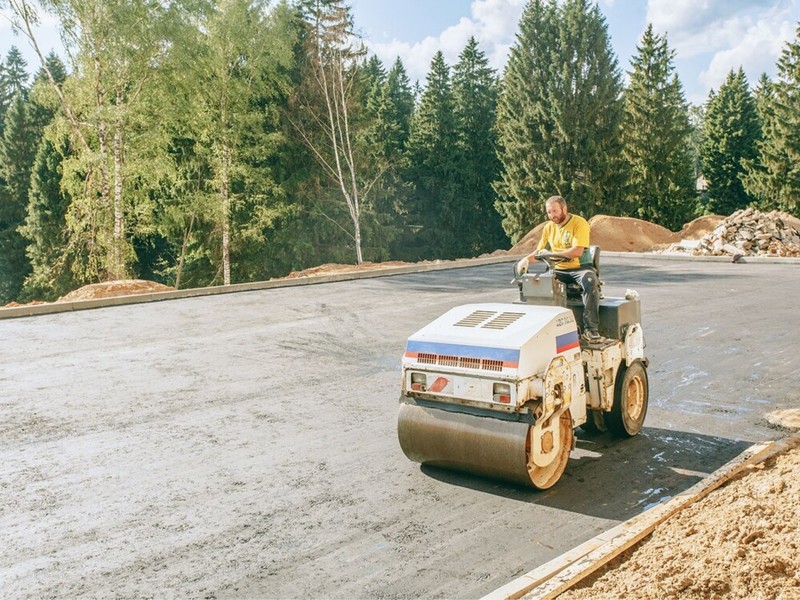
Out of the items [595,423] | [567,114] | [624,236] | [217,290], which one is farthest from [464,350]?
[567,114]

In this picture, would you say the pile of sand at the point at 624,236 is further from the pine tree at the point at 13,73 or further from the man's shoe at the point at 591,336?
the pine tree at the point at 13,73

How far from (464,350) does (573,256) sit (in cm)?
164

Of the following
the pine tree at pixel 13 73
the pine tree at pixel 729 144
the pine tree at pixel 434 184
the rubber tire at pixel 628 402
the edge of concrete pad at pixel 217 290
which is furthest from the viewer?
the pine tree at pixel 13 73

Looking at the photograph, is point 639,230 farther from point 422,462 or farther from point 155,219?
point 422,462

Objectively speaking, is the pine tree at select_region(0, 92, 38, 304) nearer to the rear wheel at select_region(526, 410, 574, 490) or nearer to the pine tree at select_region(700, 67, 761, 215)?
the pine tree at select_region(700, 67, 761, 215)

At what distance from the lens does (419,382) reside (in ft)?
17.6

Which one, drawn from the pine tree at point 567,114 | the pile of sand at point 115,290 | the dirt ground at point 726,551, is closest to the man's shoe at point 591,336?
the dirt ground at point 726,551

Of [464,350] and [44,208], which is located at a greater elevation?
[44,208]

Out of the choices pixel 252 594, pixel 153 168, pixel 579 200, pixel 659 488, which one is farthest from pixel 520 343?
pixel 579 200

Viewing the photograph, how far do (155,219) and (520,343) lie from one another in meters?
32.4

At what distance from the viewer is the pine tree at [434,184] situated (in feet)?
171

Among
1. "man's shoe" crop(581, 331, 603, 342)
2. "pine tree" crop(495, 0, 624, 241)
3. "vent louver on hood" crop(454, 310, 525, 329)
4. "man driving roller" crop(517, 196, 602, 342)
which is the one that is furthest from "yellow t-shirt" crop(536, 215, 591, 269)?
"pine tree" crop(495, 0, 624, 241)

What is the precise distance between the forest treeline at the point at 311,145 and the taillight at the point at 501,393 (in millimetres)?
22986

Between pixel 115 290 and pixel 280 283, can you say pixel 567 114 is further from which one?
pixel 115 290
